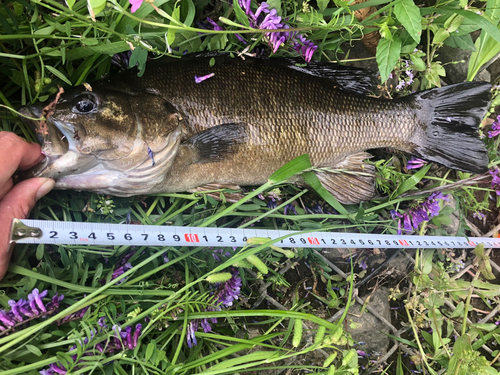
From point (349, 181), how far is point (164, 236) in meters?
1.22

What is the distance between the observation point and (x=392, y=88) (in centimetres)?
224

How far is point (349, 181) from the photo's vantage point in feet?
6.85

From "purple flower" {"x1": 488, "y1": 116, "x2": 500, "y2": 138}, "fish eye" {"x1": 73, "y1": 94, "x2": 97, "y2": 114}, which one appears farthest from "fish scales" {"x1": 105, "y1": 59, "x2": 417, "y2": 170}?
"purple flower" {"x1": 488, "y1": 116, "x2": 500, "y2": 138}

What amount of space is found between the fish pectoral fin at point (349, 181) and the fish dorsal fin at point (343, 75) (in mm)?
420

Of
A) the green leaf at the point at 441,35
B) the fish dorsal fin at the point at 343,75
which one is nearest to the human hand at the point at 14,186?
the fish dorsal fin at the point at 343,75

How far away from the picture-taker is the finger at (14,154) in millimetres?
1303

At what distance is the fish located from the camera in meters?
1.47

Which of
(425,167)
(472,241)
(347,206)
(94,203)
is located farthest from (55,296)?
(472,241)

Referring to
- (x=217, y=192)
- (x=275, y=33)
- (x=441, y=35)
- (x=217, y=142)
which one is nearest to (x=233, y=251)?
(x=217, y=192)

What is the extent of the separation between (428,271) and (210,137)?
1790 millimetres

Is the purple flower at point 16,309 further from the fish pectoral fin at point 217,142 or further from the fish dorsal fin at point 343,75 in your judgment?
the fish dorsal fin at point 343,75

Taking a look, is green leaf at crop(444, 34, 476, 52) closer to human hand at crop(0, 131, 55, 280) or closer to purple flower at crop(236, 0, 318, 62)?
purple flower at crop(236, 0, 318, 62)

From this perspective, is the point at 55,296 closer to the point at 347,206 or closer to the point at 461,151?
the point at 347,206

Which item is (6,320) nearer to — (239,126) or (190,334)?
(190,334)
